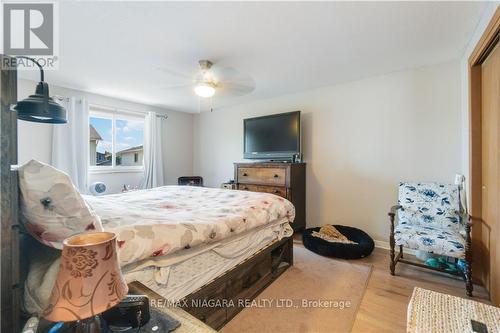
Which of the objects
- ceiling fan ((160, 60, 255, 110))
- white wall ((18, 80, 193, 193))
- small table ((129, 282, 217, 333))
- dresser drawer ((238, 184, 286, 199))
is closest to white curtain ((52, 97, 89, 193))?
white wall ((18, 80, 193, 193))

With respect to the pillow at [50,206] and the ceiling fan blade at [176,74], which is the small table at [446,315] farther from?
the ceiling fan blade at [176,74]

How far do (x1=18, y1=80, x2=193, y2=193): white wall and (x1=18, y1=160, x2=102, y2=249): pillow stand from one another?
→ 10.4 feet

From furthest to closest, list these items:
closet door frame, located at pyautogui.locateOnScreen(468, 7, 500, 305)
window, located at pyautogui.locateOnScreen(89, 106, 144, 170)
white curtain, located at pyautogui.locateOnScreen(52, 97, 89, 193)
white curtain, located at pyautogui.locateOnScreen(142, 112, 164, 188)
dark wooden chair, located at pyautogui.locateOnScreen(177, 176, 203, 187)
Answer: dark wooden chair, located at pyautogui.locateOnScreen(177, 176, 203, 187), white curtain, located at pyautogui.locateOnScreen(142, 112, 164, 188), window, located at pyautogui.locateOnScreen(89, 106, 144, 170), white curtain, located at pyautogui.locateOnScreen(52, 97, 89, 193), closet door frame, located at pyautogui.locateOnScreen(468, 7, 500, 305)

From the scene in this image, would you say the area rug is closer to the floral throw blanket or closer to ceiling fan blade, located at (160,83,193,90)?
the floral throw blanket

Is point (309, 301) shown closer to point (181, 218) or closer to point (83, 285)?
point (181, 218)

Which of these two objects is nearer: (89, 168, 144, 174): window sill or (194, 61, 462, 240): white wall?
(194, 61, 462, 240): white wall

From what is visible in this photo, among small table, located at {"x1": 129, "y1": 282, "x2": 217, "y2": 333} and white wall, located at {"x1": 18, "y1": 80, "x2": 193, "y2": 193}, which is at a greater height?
white wall, located at {"x1": 18, "y1": 80, "x2": 193, "y2": 193}

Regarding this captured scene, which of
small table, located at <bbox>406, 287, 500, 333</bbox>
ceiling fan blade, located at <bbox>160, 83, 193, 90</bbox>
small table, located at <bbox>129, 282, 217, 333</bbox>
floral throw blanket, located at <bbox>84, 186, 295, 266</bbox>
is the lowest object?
small table, located at <bbox>406, 287, 500, 333</bbox>

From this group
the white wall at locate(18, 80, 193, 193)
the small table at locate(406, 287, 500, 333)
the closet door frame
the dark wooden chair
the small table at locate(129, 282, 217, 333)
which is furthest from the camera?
the dark wooden chair

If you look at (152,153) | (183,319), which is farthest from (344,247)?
(152,153)

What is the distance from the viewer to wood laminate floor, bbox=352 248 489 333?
1.67 meters

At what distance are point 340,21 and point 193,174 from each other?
14.2 feet

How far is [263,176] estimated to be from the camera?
3613 millimetres

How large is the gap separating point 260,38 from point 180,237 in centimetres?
186
